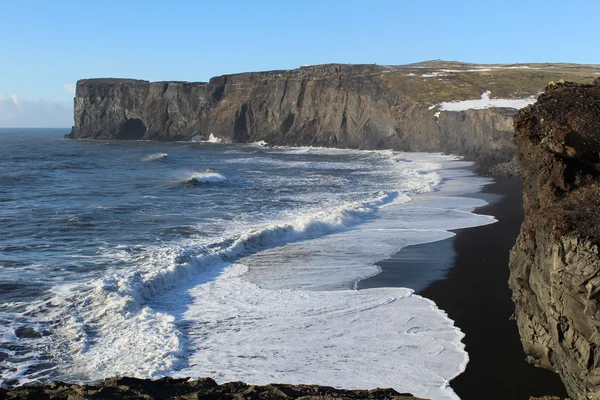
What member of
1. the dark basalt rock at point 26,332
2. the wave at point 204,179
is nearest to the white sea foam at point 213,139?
the wave at point 204,179

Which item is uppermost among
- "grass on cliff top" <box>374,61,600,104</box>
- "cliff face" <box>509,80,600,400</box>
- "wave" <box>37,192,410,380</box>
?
"grass on cliff top" <box>374,61,600,104</box>

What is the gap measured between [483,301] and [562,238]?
212 inches

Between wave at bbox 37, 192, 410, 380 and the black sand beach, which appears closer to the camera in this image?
the black sand beach

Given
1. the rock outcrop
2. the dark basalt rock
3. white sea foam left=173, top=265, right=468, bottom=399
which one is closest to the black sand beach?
white sea foam left=173, top=265, right=468, bottom=399

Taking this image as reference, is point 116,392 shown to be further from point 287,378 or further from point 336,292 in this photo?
point 336,292

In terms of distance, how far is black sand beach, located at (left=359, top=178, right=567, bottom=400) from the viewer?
8.67 m

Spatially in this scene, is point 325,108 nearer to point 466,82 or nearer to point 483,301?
point 466,82

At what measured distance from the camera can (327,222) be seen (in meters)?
22.8

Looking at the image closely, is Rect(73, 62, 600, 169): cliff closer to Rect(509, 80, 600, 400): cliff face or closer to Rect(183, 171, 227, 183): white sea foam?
Rect(183, 171, 227, 183): white sea foam

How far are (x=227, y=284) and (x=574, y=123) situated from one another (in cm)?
859

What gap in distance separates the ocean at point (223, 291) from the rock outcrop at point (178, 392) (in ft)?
7.07

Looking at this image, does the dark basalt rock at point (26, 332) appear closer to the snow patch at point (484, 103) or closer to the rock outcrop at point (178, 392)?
the rock outcrop at point (178, 392)

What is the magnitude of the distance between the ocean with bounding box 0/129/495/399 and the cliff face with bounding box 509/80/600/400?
62.9 inches

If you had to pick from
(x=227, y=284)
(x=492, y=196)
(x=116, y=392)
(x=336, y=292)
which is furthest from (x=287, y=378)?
(x=492, y=196)
